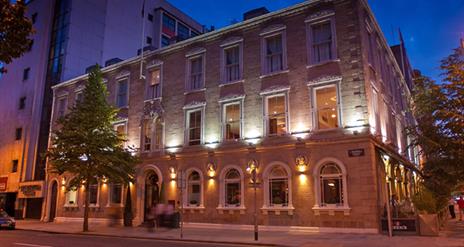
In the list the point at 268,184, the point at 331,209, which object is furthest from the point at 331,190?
the point at 268,184

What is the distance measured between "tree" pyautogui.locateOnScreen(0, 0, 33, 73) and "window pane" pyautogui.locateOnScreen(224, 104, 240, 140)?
1390cm

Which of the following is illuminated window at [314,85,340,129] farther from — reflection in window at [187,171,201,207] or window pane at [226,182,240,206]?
reflection in window at [187,171,201,207]

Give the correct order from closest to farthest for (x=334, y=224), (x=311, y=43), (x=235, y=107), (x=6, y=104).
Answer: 1. (x=334, y=224)
2. (x=311, y=43)
3. (x=235, y=107)
4. (x=6, y=104)

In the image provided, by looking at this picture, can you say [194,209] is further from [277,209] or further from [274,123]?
[274,123]

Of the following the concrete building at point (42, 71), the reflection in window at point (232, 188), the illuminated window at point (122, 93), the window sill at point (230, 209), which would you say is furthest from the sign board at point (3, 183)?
the reflection in window at point (232, 188)

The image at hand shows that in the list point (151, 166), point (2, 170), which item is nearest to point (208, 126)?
point (151, 166)

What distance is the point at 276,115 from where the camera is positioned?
20906 mm

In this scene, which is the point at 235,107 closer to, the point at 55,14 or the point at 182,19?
the point at 55,14

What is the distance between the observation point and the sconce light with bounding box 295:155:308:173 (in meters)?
19.2

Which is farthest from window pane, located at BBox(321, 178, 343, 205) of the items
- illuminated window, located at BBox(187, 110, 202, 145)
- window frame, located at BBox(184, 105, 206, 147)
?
illuminated window, located at BBox(187, 110, 202, 145)

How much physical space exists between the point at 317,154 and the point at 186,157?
862 cm

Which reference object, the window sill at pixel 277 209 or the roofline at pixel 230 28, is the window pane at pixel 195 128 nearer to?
the roofline at pixel 230 28

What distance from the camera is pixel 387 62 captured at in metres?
26.5

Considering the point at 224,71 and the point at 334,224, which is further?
the point at 224,71
